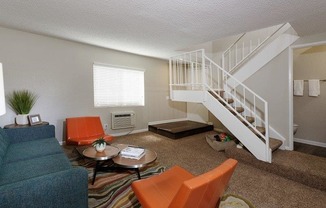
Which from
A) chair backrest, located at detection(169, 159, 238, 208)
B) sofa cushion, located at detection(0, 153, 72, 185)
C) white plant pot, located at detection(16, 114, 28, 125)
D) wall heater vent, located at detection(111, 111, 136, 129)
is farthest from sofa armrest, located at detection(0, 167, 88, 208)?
wall heater vent, located at detection(111, 111, 136, 129)

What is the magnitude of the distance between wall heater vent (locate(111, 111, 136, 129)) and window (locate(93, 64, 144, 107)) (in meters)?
0.31

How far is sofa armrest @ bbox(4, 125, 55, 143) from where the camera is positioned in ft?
8.66

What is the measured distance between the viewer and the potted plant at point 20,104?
3027mm

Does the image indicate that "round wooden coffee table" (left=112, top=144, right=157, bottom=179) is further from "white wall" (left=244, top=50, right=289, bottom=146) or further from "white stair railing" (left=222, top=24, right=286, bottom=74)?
"white stair railing" (left=222, top=24, right=286, bottom=74)

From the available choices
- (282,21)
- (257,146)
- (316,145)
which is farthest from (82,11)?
(316,145)

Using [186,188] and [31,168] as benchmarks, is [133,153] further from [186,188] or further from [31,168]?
[186,188]

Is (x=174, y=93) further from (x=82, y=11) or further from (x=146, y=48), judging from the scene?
(x=82, y=11)

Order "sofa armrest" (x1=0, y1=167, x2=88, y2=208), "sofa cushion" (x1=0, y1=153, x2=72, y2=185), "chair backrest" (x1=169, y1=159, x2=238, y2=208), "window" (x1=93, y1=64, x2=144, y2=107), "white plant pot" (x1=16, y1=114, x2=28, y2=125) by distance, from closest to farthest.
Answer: "chair backrest" (x1=169, y1=159, x2=238, y2=208) → "sofa armrest" (x1=0, y1=167, x2=88, y2=208) → "sofa cushion" (x1=0, y1=153, x2=72, y2=185) → "white plant pot" (x1=16, y1=114, x2=28, y2=125) → "window" (x1=93, y1=64, x2=144, y2=107)

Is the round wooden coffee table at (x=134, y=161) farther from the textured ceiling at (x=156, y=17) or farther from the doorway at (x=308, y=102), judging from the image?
the doorway at (x=308, y=102)

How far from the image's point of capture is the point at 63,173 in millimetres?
1262

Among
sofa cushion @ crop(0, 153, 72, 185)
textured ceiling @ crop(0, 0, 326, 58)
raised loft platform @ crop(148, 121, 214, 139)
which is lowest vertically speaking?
raised loft platform @ crop(148, 121, 214, 139)

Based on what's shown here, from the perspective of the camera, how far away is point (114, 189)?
208 centimetres

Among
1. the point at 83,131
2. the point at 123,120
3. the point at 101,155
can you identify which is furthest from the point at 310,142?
the point at 83,131

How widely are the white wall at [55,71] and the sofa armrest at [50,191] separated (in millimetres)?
2834
